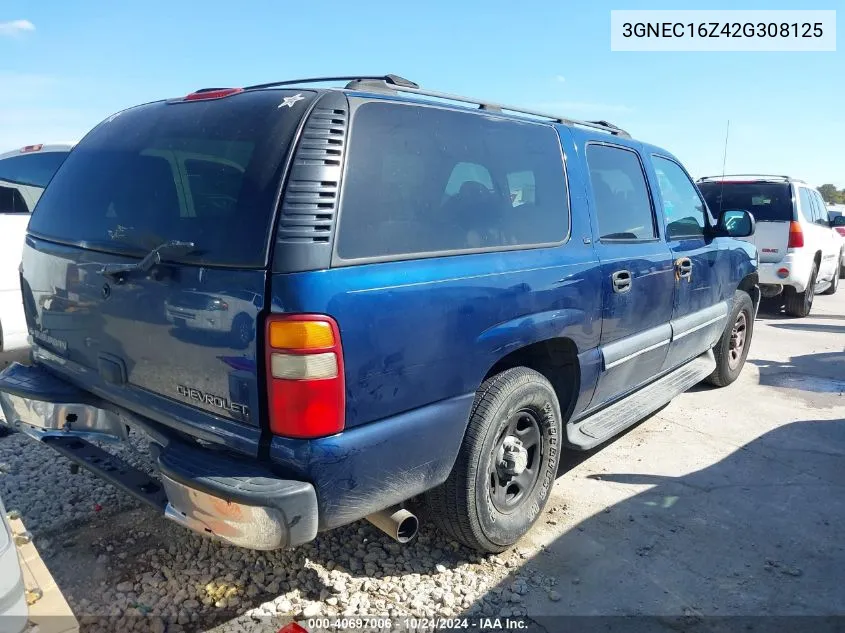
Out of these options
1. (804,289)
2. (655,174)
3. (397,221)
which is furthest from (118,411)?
(804,289)

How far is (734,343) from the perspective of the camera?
558 cm

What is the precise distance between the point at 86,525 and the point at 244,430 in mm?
1487

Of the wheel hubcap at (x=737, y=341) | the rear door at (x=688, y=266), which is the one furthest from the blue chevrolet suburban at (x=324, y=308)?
the wheel hubcap at (x=737, y=341)

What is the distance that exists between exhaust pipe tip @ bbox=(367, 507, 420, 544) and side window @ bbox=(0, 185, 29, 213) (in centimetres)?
539

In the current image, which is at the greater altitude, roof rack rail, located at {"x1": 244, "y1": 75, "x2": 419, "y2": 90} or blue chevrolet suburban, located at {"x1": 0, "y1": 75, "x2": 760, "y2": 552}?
roof rack rail, located at {"x1": 244, "y1": 75, "x2": 419, "y2": 90}

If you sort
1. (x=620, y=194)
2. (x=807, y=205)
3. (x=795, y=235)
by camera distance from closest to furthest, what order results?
(x=620, y=194)
(x=795, y=235)
(x=807, y=205)

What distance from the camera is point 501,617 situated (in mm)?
2504

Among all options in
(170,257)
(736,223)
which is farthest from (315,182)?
(736,223)

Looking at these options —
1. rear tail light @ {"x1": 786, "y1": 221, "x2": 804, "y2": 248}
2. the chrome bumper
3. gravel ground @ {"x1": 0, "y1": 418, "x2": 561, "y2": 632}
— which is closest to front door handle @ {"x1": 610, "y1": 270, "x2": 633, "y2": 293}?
gravel ground @ {"x1": 0, "y1": 418, "x2": 561, "y2": 632}

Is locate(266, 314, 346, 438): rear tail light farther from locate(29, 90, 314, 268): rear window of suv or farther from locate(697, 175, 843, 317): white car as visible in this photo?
locate(697, 175, 843, 317): white car

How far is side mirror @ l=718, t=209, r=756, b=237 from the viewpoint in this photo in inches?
186

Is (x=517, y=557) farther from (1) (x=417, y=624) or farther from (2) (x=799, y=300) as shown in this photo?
(2) (x=799, y=300)

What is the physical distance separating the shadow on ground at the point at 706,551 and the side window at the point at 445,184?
145 centimetres

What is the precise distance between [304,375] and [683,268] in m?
2.92
